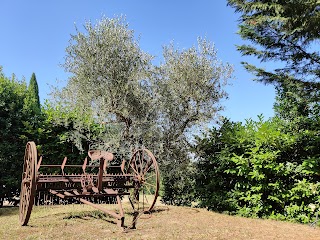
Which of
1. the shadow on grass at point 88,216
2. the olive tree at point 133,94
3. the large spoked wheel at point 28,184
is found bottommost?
the shadow on grass at point 88,216

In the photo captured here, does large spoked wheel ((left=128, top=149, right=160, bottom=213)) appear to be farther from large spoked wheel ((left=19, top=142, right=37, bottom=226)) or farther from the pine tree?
the pine tree

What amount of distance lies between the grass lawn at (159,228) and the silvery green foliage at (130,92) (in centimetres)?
392

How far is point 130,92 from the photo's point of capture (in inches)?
462

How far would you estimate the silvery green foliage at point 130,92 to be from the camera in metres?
11.6

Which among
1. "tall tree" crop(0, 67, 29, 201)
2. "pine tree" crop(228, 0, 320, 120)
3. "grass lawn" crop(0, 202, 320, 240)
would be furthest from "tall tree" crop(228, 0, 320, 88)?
"tall tree" crop(0, 67, 29, 201)

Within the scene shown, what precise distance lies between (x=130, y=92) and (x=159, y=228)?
621 centimetres

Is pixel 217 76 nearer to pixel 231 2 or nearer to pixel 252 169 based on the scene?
pixel 231 2

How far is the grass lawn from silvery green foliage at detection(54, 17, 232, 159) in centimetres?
392

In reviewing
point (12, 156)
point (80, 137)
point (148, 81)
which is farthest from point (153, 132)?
point (12, 156)

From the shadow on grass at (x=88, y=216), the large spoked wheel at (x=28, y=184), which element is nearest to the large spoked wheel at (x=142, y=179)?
the shadow on grass at (x=88, y=216)

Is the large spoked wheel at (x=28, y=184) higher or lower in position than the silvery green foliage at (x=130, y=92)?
lower

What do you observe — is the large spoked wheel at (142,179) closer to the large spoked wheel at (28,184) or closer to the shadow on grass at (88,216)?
the shadow on grass at (88,216)

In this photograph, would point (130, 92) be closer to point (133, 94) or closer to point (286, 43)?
point (133, 94)

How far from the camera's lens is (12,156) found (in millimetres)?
11047
